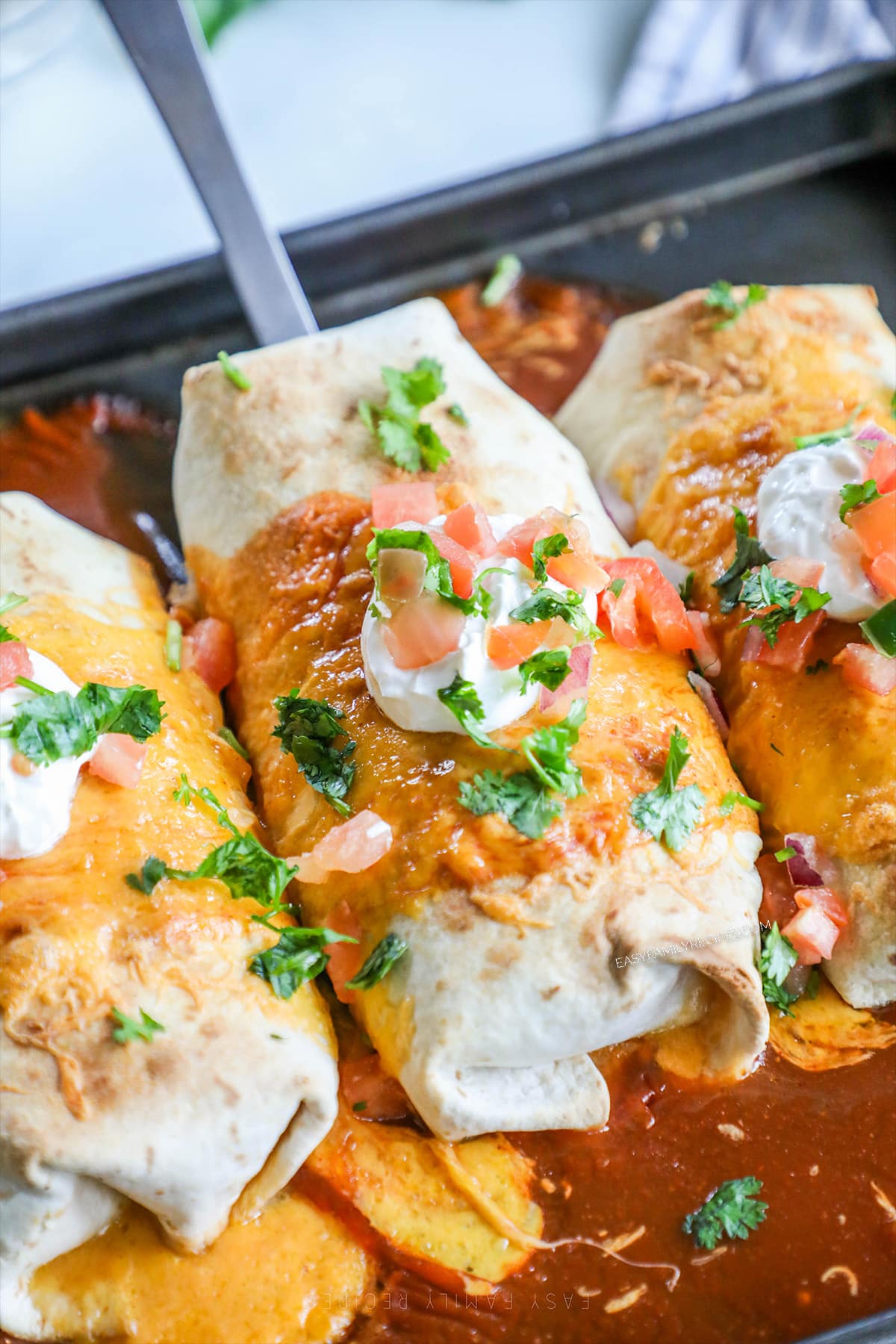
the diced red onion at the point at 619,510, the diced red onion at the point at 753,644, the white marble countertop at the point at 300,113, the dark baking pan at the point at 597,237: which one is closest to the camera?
the diced red onion at the point at 753,644

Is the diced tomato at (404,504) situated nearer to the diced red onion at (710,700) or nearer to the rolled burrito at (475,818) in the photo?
the rolled burrito at (475,818)

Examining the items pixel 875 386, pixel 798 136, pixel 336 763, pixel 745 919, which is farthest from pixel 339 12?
pixel 745 919

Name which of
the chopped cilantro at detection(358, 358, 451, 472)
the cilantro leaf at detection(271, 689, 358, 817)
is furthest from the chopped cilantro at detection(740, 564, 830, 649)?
the cilantro leaf at detection(271, 689, 358, 817)

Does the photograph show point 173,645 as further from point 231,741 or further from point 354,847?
point 354,847

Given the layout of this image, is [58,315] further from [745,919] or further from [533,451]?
[745,919]

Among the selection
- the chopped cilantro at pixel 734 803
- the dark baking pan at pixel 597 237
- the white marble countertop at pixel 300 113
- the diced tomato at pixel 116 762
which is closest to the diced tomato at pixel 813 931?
the chopped cilantro at pixel 734 803

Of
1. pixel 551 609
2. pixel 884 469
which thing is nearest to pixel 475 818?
pixel 551 609
